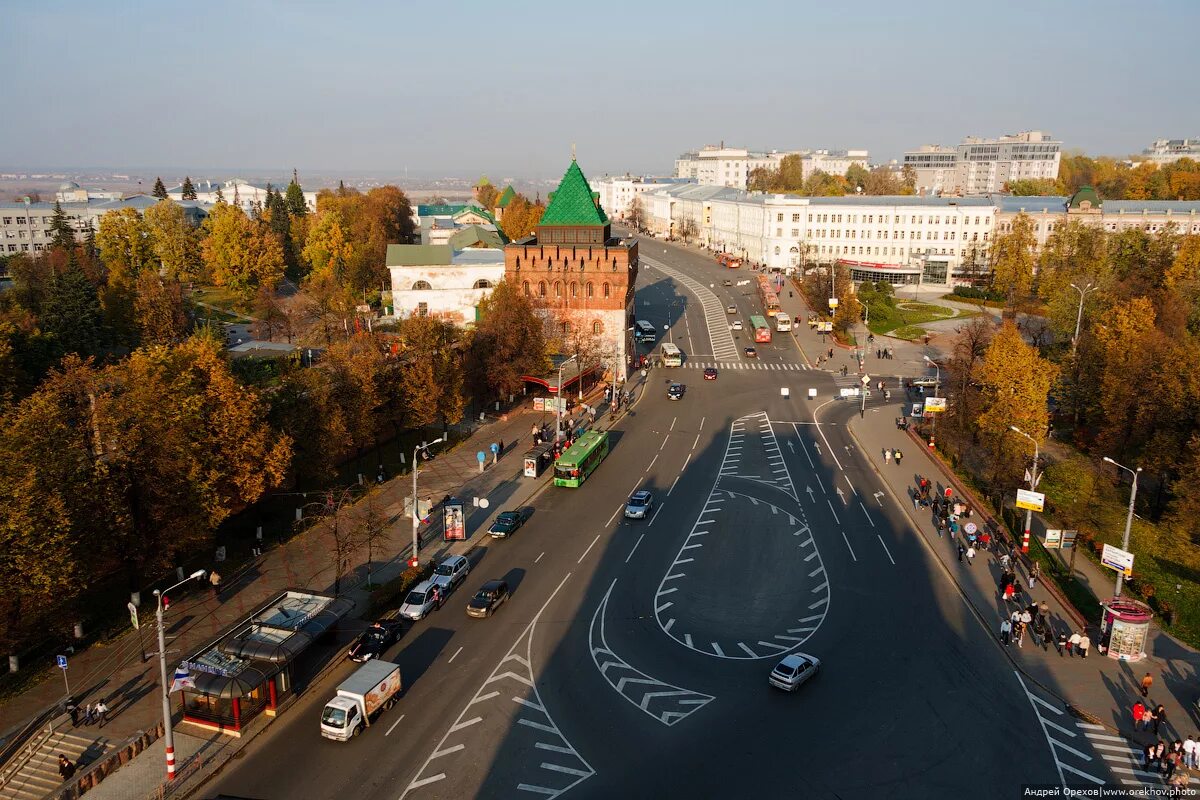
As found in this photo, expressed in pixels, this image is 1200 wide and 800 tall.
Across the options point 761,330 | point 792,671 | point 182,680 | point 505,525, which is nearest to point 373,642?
point 182,680

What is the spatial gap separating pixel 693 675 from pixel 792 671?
3489mm

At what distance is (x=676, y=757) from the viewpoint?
25.1 meters

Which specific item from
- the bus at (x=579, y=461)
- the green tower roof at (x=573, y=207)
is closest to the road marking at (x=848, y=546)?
the bus at (x=579, y=461)

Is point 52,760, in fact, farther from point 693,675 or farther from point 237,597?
point 693,675

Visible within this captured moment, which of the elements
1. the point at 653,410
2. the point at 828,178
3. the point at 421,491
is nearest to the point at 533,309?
the point at 653,410

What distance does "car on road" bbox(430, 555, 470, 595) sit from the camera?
116ft

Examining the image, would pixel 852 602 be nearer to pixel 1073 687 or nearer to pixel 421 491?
pixel 1073 687

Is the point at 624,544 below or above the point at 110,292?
below

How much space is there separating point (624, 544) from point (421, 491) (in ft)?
44.2

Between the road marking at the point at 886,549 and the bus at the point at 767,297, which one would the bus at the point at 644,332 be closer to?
the bus at the point at 767,297

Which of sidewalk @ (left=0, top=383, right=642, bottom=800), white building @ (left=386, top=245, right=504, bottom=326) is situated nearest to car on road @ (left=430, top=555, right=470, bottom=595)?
sidewalk @ (left=0, top=383, right=642, bottom=800)

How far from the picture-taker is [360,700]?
2611 cm

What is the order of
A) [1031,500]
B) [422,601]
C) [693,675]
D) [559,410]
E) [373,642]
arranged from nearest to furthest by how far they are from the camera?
[693,675] → [373,642] → [422,601] → [1031,500] → [559,410]

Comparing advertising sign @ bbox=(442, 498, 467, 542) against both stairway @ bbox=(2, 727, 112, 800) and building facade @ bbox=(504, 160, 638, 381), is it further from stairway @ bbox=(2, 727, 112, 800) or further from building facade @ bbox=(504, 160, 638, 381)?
building facade @ bbox=(504, 160, 638, 381)
